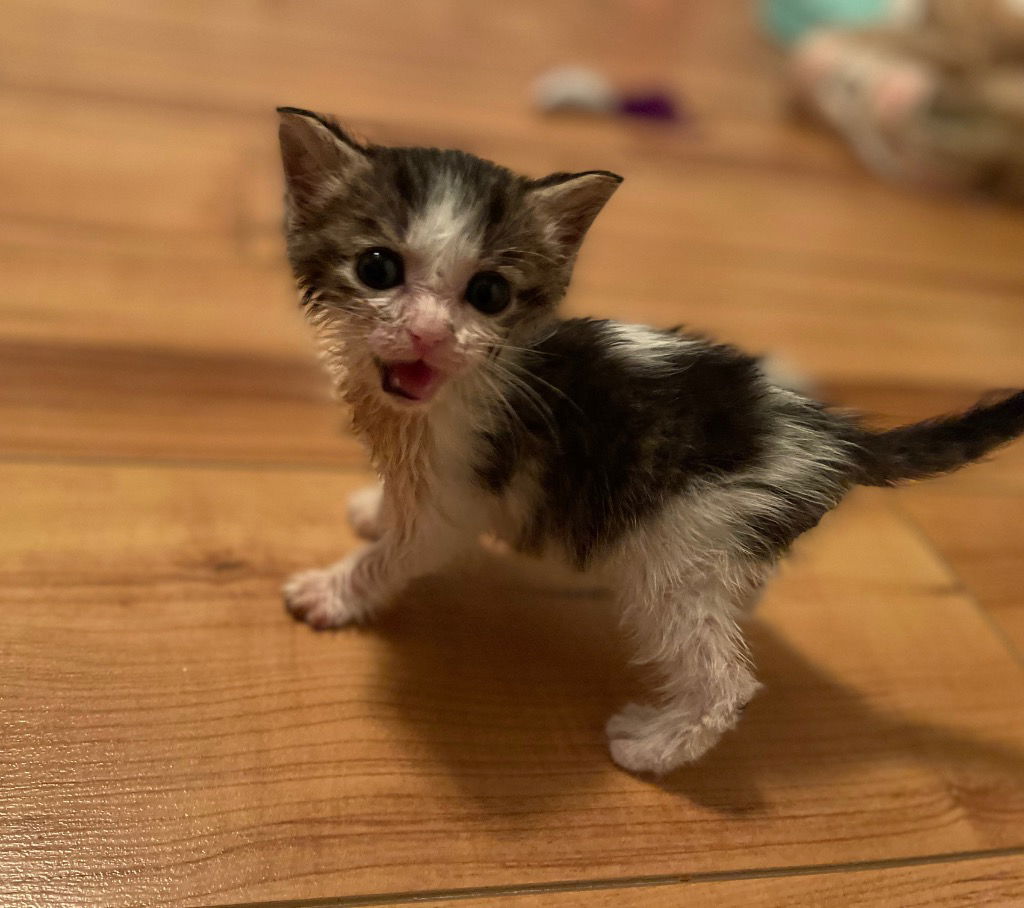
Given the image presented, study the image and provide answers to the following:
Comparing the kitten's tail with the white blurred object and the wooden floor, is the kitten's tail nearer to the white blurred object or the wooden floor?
the wooden floor

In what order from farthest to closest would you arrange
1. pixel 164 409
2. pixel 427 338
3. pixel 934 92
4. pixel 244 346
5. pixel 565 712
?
pixel 934 92
pixel 244 346
pixel 164 409
pixel 565 712
pixel 427 338

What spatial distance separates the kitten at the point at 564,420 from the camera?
695 mm

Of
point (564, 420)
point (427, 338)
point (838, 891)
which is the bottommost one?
point (838, 891)

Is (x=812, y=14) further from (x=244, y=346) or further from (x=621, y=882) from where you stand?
(x=621, y=882)

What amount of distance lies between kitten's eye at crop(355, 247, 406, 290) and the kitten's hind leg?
0.37 m

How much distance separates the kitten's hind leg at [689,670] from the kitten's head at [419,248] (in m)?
0.29

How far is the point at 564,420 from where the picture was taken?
0.80 meters

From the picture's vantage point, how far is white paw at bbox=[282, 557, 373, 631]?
933mm

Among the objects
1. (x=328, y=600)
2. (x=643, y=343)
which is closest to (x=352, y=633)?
(x=328, y=600)

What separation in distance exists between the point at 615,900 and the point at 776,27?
2943mm

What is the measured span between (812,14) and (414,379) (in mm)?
2632

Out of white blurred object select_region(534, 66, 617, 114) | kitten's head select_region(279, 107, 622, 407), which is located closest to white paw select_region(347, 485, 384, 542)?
kitten's head select_region(279, 107, 622, 407)

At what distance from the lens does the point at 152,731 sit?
82 cm

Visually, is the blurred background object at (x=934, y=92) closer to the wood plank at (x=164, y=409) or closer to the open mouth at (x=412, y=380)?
the wood plank at (x=164, y=409)
